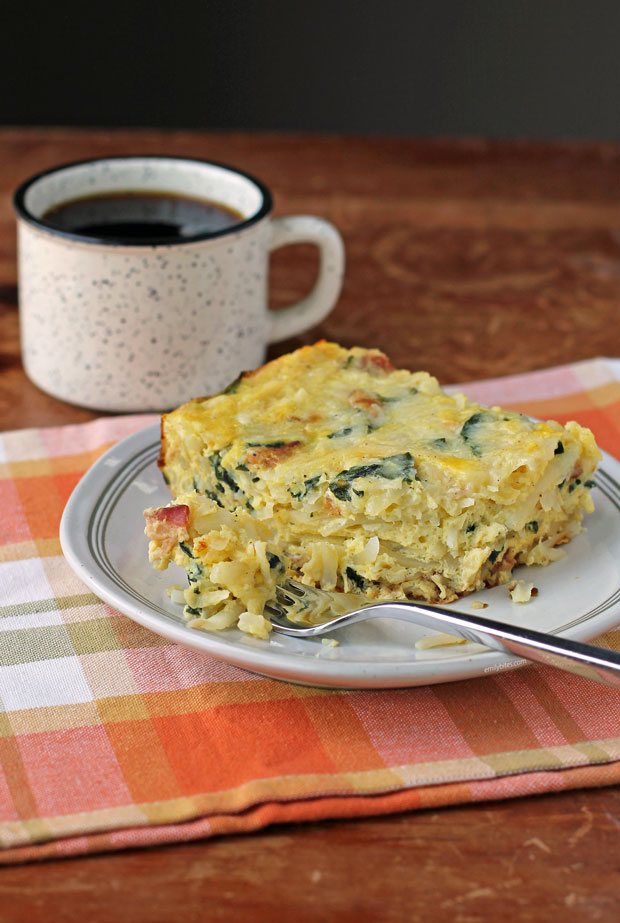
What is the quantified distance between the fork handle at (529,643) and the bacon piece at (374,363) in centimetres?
64

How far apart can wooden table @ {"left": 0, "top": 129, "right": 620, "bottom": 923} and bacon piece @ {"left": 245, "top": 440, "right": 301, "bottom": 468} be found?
598 mm

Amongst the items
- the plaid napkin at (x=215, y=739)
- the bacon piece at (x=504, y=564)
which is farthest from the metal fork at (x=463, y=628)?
the bacon piece at (x=504, y=564)

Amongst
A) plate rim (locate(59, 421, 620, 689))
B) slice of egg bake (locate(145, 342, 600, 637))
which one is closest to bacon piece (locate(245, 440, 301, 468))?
slice of egg bake (locate(145, 342, 600, 637))

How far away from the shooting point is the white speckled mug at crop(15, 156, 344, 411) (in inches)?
93.4

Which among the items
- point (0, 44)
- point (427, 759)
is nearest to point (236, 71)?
point (0, 44)

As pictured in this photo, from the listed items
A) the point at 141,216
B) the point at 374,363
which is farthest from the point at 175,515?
the point at 141,216

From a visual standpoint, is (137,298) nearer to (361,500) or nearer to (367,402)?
(367,402)

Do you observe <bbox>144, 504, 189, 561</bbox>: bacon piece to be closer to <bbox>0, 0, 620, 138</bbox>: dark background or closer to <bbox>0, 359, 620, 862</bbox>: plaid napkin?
<bbox>0, 359, 620, 862</bbox>: plaid napkin

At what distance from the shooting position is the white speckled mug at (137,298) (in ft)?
7.78

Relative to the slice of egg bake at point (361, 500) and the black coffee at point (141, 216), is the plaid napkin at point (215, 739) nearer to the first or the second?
the slice of egg bake at point (361, 500)

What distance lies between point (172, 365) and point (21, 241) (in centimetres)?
44

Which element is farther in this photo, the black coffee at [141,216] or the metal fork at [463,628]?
the black coffee at [141,216]

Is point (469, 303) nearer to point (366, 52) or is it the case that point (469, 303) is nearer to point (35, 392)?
point (35, 392)

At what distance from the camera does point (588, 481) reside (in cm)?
194
